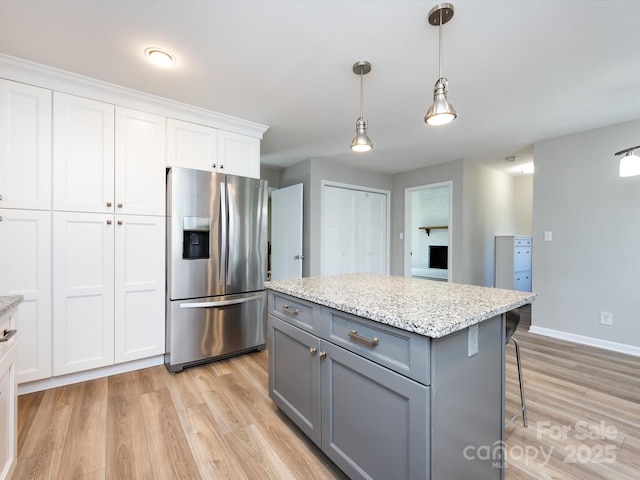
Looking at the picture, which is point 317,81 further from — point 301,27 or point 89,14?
point 89,14

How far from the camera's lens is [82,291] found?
220cm

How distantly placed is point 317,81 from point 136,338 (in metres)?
2.60

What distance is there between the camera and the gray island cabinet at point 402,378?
97 cm

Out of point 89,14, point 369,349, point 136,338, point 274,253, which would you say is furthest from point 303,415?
point 274,253

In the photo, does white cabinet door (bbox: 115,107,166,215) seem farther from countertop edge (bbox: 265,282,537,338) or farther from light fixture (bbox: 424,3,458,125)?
light fixture (bbox: 424,3,458,125)

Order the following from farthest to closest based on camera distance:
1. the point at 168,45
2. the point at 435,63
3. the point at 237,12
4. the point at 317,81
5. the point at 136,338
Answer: the point at 136,338
the point at 317,81
the point at 435,63
the point at 168,45
the point at 237,12

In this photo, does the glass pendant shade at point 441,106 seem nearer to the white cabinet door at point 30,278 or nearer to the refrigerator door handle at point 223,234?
the refrigerator door handle at point 223,234

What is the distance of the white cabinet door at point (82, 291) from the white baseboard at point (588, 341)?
15.0 ft

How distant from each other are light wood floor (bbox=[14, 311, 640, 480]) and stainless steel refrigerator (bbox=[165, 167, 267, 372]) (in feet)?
0.99

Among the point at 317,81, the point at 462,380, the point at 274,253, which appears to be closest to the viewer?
the point at 462,380

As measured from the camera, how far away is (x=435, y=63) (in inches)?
77.2

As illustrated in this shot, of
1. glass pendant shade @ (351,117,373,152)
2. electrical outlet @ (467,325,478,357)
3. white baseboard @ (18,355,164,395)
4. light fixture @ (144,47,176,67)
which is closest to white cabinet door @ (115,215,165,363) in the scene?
white baseboard @ (18,355,164,395)

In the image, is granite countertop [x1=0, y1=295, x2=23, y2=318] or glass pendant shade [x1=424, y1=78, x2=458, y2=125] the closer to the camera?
granite countertop [x1=0, y1=295, x2=23, y2=318]

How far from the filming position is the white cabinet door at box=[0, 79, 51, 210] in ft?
6.44
